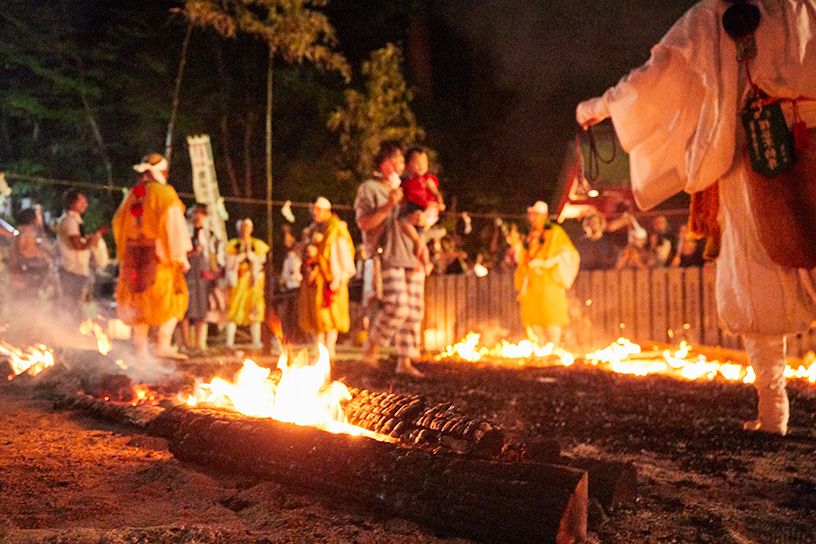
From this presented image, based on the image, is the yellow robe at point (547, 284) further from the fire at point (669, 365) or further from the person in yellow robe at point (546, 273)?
the fire at point (669, 365)

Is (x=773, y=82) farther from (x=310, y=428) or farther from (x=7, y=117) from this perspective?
(x=7, y=117)

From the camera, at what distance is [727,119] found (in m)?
3.78

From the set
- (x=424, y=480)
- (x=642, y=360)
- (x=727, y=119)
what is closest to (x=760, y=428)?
(x=727, y=119)

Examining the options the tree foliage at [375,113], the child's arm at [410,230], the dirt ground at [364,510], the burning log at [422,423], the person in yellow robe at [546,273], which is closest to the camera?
the dirt ground at [364,510]

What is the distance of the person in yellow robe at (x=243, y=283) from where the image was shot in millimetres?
12500

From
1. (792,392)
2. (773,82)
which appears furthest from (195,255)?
(773,82)

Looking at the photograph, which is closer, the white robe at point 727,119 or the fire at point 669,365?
the white robe at point 727,119

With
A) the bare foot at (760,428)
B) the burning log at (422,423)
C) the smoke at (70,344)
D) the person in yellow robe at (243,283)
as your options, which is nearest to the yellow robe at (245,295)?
the person in yellow robe at (243,283)

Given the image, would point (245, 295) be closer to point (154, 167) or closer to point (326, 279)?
point (326, 279)

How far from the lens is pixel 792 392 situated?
5918mm

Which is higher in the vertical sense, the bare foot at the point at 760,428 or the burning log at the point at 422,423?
the burning log at the point at 422,423

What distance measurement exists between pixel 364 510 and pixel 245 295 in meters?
10.5

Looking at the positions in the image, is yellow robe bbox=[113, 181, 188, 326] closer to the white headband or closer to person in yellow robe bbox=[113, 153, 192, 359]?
person in yellow robe bbox=[113, 153, 192, 359]

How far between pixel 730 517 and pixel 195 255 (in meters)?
10.1
